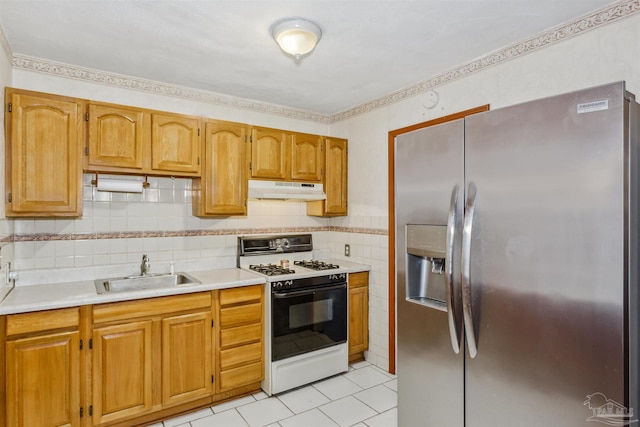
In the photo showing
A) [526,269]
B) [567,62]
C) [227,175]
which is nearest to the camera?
[526,269]

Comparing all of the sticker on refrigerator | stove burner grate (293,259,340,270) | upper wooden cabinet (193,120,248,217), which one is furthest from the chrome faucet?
the sticker on refrigerator

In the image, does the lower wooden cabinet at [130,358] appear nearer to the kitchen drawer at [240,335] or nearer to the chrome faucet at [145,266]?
the kitchen drawer at [240,335]

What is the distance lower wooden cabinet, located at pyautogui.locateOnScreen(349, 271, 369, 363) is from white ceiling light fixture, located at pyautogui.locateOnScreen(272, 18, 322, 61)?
202 cm

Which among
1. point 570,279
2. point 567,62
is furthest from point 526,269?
point 567,62

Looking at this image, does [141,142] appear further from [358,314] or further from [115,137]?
[358,314]

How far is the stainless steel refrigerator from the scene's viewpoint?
3.79 ft

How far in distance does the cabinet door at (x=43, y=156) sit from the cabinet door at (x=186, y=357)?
3.43 ft

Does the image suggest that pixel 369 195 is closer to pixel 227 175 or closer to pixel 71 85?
pixel 227 175

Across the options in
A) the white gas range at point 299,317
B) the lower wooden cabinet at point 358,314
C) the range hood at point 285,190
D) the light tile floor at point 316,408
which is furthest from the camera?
the lower wooden cabinet at point 358,314

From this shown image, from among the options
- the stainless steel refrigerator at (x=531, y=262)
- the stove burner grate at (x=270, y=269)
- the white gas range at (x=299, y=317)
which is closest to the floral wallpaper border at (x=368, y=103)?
the stainless steel refrigerator at (x=531, y=262)

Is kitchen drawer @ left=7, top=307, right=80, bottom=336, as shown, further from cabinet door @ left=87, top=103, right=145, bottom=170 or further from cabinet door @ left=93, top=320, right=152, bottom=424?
cabinet door @ left=87, top=103, right=145, bottom=170

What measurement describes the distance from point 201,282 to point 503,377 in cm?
204

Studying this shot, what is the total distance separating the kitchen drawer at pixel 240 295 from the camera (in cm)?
270

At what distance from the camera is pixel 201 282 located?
2666 mm
